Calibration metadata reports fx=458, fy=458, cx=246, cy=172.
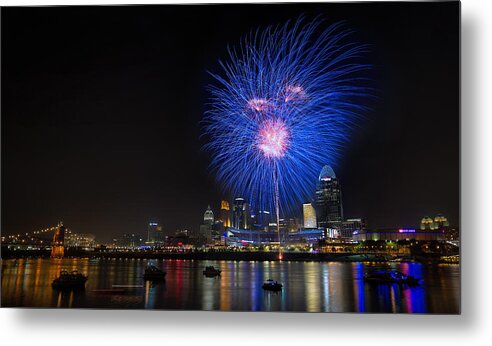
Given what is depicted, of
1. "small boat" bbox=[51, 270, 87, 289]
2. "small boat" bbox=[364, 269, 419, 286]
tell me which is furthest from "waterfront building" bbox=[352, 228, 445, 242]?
"small boat" bbox=[51, 270, 87, 289]

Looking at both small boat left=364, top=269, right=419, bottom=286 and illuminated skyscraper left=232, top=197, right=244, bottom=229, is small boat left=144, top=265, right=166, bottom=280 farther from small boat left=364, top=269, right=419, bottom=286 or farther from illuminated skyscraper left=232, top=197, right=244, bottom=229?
small boat left=364, top=269, right=419, bottom=286

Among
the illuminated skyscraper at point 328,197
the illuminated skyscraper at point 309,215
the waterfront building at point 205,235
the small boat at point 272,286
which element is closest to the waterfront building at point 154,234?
the waterfront building at point 205,235

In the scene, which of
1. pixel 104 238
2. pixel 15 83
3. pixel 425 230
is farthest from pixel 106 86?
pixel 425 230

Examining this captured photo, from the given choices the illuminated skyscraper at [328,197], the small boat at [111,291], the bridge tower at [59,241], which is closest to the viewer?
the small boat at [111,291]

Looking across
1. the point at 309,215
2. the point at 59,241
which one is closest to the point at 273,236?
the point at 309,215

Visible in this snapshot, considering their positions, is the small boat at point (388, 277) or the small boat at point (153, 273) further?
the small boat at point (153, 273)

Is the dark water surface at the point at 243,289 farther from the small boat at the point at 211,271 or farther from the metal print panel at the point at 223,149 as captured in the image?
the small boat at the point at 211,271

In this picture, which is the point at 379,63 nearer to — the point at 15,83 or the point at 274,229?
the point at 274,229
